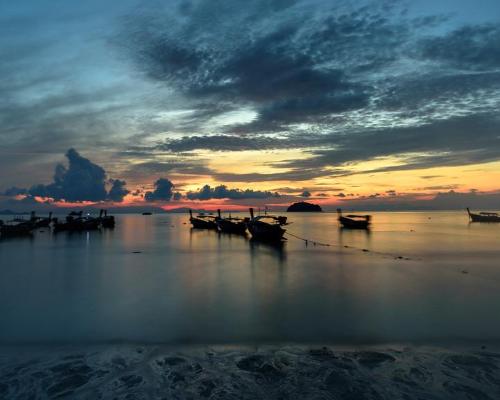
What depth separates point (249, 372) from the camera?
8898 millimetres

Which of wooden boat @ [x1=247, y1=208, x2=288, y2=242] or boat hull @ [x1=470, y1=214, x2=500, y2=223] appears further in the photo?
boat hull @ [x1=470, y1=214, x2=500, y2=223]

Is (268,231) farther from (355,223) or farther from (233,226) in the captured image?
(355,223)

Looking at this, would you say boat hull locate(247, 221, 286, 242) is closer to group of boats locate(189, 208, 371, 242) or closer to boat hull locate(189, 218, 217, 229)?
group of boats locate(189, 208, 371, 242)

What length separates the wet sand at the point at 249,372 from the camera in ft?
25.9

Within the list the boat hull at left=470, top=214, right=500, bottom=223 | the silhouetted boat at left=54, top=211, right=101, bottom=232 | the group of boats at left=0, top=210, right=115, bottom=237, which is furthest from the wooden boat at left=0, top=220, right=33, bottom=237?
the boat hull at left=470, top=214, right=500, bottom=223

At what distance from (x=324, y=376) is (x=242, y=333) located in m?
4.32

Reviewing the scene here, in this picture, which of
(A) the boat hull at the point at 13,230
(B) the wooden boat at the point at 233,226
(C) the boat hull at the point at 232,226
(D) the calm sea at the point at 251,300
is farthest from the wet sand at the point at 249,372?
(A) the boat hull at the point at 13,230

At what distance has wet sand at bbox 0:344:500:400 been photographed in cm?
790

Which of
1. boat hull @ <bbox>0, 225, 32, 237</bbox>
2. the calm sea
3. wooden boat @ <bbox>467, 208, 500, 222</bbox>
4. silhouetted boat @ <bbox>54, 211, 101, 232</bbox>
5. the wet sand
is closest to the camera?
the wet sand

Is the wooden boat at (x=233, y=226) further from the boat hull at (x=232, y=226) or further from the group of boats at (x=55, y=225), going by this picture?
the group of boats at (x=55, y=225)

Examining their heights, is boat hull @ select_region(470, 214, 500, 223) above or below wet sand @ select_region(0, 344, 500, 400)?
below

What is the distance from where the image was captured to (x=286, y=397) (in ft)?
25.3

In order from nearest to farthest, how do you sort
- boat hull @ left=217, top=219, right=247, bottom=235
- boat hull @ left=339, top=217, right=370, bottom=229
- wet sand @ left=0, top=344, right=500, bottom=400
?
wet sand @ left=0, top=344, right=500, bottom=400 → boat hull @ left=217, top=219, right=247, bottom=235 → boat hull @ left=339, top=217, right=370, bottom=229

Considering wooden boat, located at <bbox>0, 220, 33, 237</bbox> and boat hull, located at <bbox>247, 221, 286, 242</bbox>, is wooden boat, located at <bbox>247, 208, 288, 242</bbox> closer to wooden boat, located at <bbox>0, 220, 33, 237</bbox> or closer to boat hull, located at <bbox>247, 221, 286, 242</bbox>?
boat hull, located at <bbox>247, 221, 286, 242</bbox>
